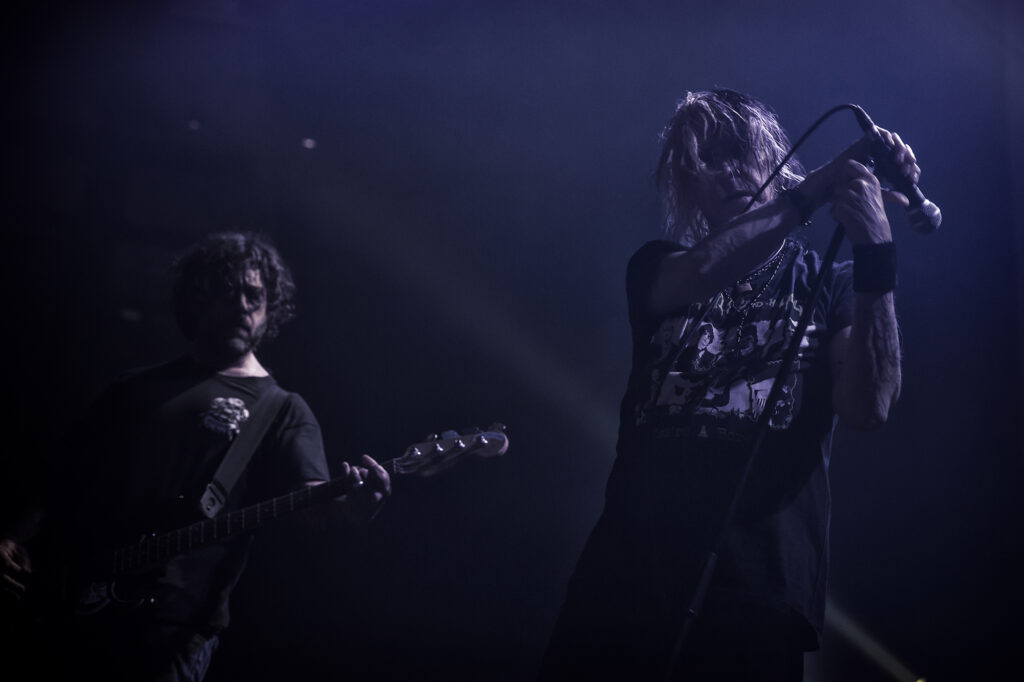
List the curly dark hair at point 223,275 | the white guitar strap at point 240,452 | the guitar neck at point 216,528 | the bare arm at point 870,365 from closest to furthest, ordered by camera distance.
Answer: the bare arm at point 870,365
the guitar neck at point 216,528
the white guitar strap at point 240,452
the curly dark hair at point 223,275

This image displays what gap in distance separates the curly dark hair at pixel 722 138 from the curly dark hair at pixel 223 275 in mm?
1844

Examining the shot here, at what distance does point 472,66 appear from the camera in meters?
3.72

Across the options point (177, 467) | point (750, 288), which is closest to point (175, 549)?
point (177, 467)

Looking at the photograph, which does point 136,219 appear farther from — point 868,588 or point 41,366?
point 868,588

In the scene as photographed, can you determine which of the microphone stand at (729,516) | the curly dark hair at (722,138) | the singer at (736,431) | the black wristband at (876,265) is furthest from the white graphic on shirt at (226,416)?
the black wristband at (876,265)

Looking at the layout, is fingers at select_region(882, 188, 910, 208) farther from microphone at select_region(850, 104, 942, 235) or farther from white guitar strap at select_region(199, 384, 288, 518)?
white guitar strap at select_region(199, 384, 288, 518)

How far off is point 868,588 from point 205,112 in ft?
11.9

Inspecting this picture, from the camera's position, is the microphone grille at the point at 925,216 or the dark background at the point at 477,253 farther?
the dark background at the point at 477,253

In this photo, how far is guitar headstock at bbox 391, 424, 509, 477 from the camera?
253cm

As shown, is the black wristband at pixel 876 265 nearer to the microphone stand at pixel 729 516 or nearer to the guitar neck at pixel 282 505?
the microphone stand at pixel 729 516

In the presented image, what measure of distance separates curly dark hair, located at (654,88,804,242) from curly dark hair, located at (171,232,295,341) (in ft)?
6.05

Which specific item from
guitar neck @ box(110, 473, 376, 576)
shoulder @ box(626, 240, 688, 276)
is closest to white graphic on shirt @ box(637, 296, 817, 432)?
shoulder @ box(626, 240, 688, 276)

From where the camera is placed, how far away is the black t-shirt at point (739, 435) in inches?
51.6

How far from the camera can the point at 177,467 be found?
8.12 feet
